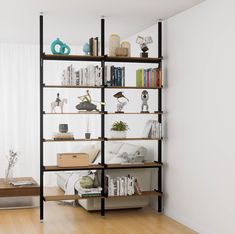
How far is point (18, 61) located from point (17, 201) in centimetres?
277

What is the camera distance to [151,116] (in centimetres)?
700

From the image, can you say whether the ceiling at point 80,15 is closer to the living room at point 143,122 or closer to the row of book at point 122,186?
the living room at point 143,122

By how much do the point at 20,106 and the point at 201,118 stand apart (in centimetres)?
426

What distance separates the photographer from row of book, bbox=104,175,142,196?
618cm

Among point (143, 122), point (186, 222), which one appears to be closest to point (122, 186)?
point (186, 222)

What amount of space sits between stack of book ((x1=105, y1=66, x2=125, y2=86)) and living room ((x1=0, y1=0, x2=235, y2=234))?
0.01m

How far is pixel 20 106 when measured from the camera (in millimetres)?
8789

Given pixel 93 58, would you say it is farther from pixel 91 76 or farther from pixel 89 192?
pixel 89 192

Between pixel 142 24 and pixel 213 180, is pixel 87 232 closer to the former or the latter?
pixel 213 180

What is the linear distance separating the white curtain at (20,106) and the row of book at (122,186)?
9.78 feet

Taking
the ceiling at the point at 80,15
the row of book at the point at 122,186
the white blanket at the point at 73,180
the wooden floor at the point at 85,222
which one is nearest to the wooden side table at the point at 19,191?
the wooden floor at the point at 85,222

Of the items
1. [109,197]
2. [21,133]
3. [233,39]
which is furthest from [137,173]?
[21,133]

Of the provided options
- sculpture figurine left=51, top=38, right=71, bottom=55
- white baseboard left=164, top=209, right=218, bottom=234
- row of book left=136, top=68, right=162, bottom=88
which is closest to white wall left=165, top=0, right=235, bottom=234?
white baseboard left=164, top=209, right=218, bottom=234

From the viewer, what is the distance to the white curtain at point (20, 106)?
8688mm
